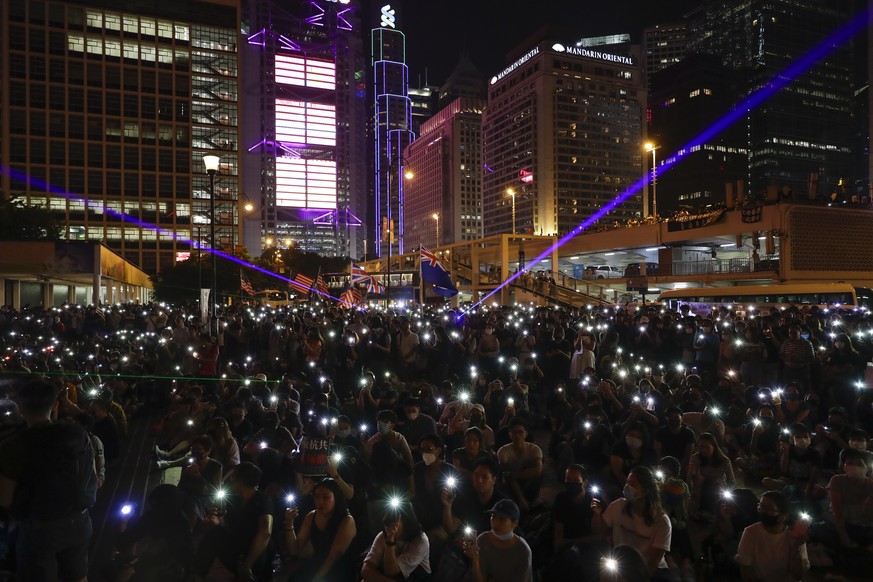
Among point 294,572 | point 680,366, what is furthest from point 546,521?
point 680,366

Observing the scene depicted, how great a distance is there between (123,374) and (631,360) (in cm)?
1100

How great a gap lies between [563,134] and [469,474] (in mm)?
150111

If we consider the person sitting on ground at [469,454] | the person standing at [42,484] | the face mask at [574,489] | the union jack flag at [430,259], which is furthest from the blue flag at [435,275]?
the person standing at [42,484]

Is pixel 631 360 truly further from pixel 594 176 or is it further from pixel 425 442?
pixel 594 176

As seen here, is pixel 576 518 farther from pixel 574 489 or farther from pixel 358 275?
pixel 358 275

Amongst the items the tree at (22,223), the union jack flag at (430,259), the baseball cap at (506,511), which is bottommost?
the baseball cap at (506,511)

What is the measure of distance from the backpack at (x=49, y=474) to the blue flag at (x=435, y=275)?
17807 mm

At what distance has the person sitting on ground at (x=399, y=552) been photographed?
460 centimetres

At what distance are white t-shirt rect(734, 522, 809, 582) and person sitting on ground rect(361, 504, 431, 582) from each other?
2500 mm

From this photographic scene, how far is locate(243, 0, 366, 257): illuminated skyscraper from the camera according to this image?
119938mm

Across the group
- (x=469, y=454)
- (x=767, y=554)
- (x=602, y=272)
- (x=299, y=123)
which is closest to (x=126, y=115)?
(x=299, y=123)

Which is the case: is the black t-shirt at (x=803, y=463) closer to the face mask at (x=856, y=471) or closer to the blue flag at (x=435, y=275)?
the face mask at (x=856, y=471)

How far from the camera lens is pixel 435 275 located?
867 inches

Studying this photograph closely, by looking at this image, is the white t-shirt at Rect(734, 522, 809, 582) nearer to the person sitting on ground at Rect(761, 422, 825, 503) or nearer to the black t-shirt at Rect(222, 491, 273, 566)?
the person sitting on ground at Rect(761, 422, 825, 503)
